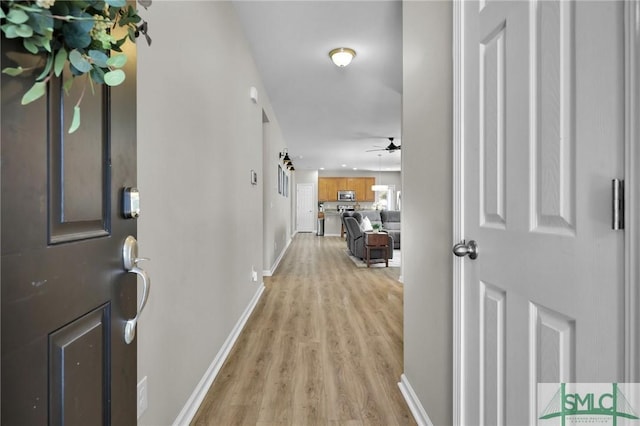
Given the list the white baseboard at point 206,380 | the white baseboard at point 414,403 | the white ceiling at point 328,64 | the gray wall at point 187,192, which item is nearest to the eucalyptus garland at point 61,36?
the gray wall at point 187,192

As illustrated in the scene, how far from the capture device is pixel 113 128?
745 mm

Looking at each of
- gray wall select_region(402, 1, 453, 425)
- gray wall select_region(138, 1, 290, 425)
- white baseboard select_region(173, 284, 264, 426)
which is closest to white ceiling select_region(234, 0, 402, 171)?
gray wall select_region(138, 1, 290, 425)

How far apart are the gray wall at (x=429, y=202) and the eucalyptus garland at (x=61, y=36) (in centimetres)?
114

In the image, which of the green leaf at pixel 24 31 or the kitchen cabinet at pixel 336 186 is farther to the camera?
the kitchen cabinet at pixel 336 186

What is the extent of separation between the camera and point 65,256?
595 mm

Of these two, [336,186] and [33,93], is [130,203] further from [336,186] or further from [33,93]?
[336,186]

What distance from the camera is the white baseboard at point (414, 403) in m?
1.51

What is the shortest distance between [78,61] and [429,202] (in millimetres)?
1348

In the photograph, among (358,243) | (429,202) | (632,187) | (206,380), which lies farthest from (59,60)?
(358,243)

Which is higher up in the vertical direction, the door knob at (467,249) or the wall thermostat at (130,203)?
the wall thermostat at (130,203)

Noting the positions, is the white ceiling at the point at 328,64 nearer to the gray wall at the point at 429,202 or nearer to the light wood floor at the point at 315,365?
the gray wall at the point at 429,202

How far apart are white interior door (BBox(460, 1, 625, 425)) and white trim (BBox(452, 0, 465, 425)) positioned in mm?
16

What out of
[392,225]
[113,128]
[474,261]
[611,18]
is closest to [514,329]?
[474,261]

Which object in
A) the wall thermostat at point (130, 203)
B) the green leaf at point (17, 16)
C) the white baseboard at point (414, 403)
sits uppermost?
the green leaf at point (17, 16)
